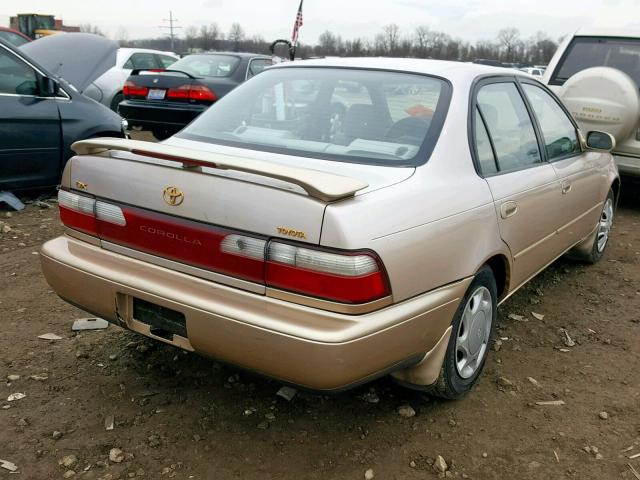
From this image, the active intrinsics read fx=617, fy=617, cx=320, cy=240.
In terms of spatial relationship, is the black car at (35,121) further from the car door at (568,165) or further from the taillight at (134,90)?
the car door at (568,165)

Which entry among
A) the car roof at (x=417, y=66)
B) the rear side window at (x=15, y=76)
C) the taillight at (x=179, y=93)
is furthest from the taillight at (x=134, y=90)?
the car roof at (x=417, y=66)

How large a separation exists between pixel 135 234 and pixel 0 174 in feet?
12.3

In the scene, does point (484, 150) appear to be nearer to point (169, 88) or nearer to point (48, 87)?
point (48, 87)

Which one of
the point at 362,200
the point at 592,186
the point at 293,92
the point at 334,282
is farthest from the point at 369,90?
the point at 592,186

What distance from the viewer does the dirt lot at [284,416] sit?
243 cm

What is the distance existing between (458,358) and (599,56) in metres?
5.69

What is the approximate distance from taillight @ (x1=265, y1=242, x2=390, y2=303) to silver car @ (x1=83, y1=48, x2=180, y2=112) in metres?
8.89

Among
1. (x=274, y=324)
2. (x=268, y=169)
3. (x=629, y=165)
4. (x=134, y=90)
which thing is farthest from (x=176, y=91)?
(x=274, y=324)

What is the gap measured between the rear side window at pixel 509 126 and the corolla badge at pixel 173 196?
1.53 metres

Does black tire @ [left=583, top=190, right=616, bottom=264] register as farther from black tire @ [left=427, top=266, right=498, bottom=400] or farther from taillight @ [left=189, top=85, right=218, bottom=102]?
taillight @ [left=189, top=85, right=218, bottom=102]

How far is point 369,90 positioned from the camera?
3018 millimetres

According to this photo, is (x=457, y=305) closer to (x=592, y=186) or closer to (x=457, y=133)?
(x=457, y=133)

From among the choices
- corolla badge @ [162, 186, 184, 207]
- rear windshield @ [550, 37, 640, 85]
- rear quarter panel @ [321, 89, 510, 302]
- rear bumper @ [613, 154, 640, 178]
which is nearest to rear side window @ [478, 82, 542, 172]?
rear quarter panel @ [321, 89, 510, 302]

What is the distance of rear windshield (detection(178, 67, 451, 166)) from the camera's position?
2707 mm
